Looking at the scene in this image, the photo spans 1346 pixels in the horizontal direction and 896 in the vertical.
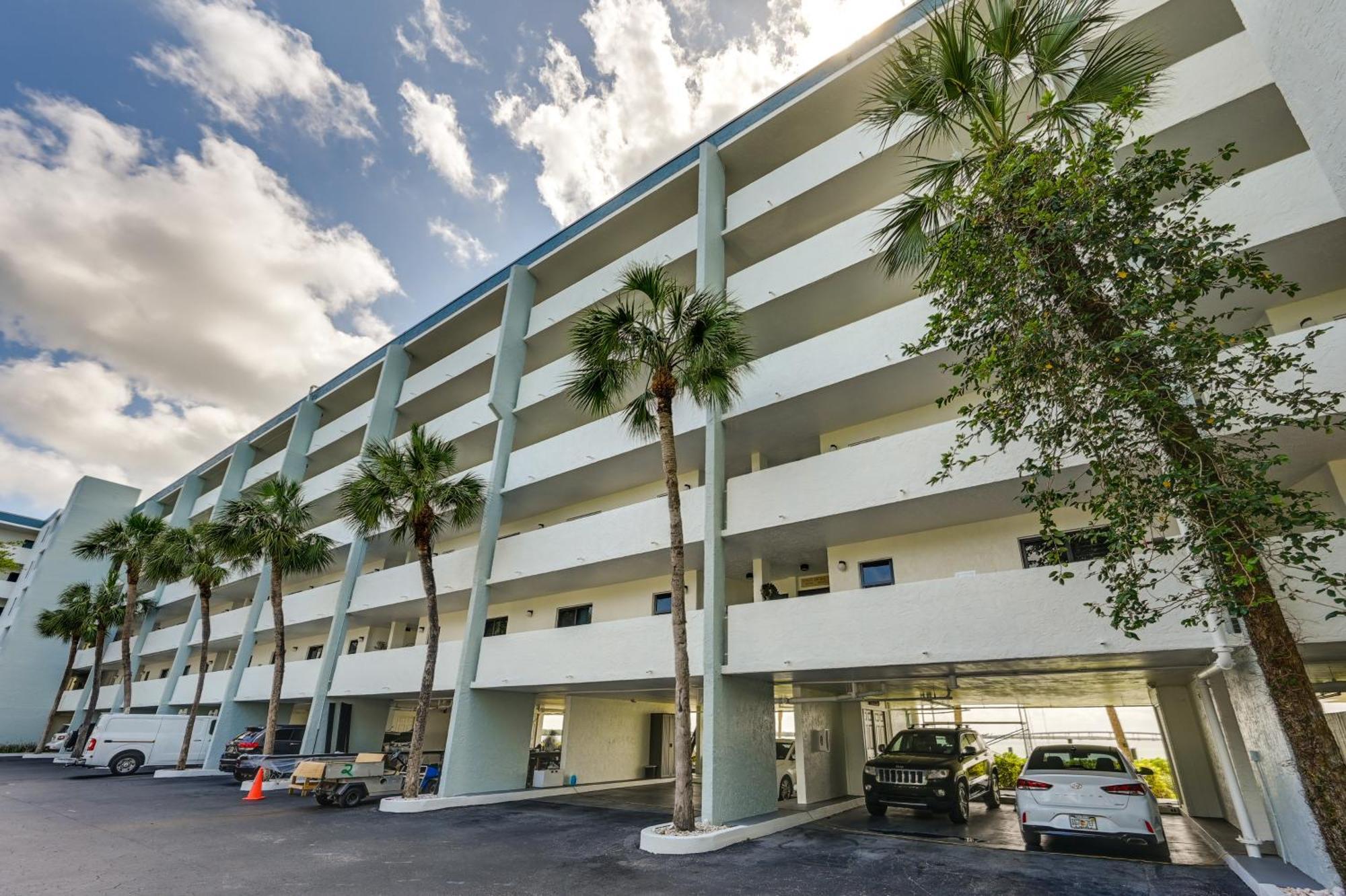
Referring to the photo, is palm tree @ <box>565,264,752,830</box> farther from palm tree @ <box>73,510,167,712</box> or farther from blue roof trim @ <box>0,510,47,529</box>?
blue roof trim @ <box>0,510,47,529</box>

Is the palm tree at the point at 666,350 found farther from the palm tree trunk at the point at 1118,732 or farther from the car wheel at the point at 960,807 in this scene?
the palm tree trunk at the point at 1118,732

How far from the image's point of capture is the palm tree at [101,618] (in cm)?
2817

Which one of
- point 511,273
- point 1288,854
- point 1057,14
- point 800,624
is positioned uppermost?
point 511,273

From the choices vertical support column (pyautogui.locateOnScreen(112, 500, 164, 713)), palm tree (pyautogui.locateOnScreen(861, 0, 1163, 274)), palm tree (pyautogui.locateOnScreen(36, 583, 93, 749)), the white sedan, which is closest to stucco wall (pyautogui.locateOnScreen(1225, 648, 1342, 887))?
the white sedan

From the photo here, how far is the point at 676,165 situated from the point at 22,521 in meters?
58.2

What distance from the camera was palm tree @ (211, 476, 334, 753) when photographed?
21031 mm

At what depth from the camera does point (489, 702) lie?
16109 mm

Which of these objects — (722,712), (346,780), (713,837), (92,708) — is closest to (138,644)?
(92,708)

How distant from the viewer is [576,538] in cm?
1528

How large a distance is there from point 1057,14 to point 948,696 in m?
13.1

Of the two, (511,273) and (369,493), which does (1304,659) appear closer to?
(369,493)

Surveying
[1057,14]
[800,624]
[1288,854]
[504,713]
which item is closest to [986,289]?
[1057,14]

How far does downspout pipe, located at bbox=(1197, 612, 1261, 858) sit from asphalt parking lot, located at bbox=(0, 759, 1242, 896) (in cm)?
57

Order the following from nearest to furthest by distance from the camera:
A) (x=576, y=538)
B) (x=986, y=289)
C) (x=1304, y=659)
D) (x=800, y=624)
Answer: (x=986, y=289) → (x=1304, y=659) → (x=800, y=624) → (x=576, y=538)
